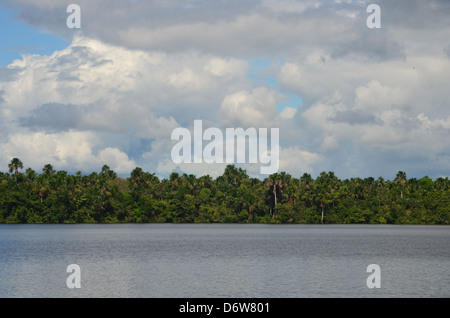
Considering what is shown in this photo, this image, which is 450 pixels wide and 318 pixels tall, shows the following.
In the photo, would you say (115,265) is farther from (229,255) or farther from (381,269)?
(381,269)

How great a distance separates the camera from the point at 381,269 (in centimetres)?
6738

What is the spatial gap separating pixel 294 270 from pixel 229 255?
2016 cm

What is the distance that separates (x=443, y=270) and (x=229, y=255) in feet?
101

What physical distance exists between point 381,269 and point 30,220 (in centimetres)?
15922

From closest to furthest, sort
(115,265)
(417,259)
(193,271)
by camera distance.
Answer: (193,271) < (115,265) < (417,259)

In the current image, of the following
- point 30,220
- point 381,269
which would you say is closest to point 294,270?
point 381,269
